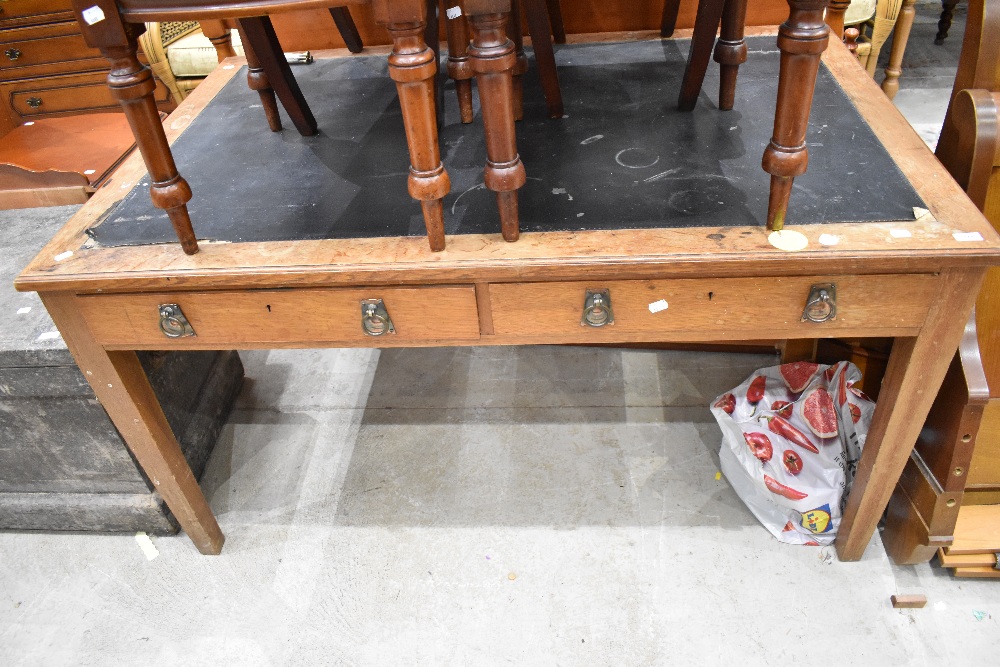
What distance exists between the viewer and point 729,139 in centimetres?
152

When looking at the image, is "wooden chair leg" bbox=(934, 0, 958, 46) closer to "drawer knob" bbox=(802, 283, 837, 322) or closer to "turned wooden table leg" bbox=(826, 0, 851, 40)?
"turned wooden table leg" bbox=(826, 0, 851, 40)

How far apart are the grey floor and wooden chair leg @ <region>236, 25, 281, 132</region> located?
2.64 ft

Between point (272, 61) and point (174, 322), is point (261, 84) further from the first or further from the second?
point (174, 322)

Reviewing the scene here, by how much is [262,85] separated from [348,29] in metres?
0.44

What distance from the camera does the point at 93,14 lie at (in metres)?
1.08

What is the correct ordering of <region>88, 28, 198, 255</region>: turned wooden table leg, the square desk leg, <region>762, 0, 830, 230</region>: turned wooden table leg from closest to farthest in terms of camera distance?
1. <region>762, 0, 830, 230</region>: turned wooden table leg
2. <region>88, 28, 198, 255</region>: turned wooden table leg
3. the square desk leg

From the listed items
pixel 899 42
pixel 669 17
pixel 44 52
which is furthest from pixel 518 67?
pixel 44 52

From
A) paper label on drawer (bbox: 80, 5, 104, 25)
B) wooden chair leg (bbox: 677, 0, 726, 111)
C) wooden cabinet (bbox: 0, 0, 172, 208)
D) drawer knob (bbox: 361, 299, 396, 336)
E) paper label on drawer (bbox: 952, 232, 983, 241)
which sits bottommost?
wooden cabinet (bbox: 0, 0, 172, 208)

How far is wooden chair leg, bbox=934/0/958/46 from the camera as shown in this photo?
3.76 metres

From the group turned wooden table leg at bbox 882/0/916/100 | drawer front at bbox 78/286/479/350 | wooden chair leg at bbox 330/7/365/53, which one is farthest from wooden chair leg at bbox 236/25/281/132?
turned wooden table leg at bbox 882/0/916/100

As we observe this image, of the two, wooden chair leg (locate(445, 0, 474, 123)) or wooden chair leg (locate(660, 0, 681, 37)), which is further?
wooden chair leg (locate(660, 0, 681, 37))

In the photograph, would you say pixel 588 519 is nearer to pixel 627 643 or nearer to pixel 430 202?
pixel 627 643

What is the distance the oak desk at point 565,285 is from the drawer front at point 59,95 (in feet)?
8.17

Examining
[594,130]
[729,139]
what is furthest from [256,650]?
[729,139]
